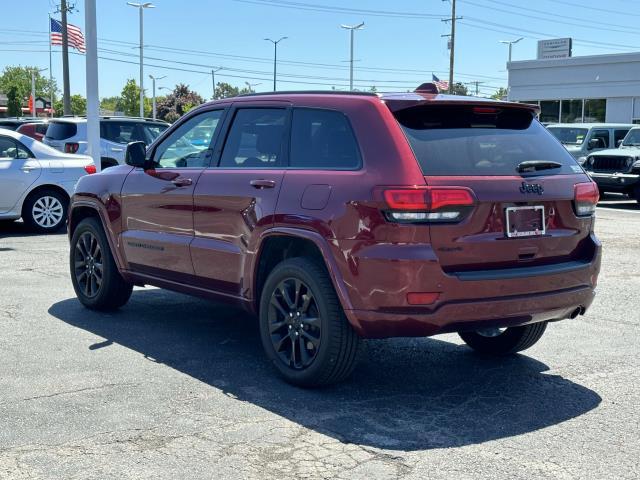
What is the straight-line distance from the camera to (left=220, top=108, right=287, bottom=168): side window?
559cm

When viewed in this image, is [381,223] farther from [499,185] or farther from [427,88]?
[427,88]

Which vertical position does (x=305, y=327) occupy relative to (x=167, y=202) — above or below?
below

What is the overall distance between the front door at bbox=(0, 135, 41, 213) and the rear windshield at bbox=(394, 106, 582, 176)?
9.16 metres

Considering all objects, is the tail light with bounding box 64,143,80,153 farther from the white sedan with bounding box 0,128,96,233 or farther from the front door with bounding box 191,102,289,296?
the front door with bounding box 191,102,289,296

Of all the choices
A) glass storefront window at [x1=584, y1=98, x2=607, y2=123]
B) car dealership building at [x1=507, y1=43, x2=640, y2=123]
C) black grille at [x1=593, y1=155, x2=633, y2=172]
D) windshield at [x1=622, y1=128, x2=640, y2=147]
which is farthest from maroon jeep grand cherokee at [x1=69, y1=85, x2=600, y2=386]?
glass storefront window at [x1=584, y1=98, x2=607, y2=123]

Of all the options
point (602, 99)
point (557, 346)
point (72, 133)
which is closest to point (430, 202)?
point (557, 346)

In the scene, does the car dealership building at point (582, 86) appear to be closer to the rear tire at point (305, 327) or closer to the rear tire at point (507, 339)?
the rear tire at point (507, 339)

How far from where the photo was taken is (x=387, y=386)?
17.4 feet

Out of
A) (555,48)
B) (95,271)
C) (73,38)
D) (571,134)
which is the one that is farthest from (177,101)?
(95,271)

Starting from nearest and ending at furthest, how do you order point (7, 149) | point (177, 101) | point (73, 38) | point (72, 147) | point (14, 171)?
1. point (14, 171)
2. point (7, 149)
3. point (72, 147)
4. point (73, 38)
5. point (177, 101)

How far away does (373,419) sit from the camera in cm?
466

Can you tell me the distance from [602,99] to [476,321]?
41.1 meters

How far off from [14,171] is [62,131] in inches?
221

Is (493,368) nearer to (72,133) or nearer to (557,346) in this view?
(557,346)
